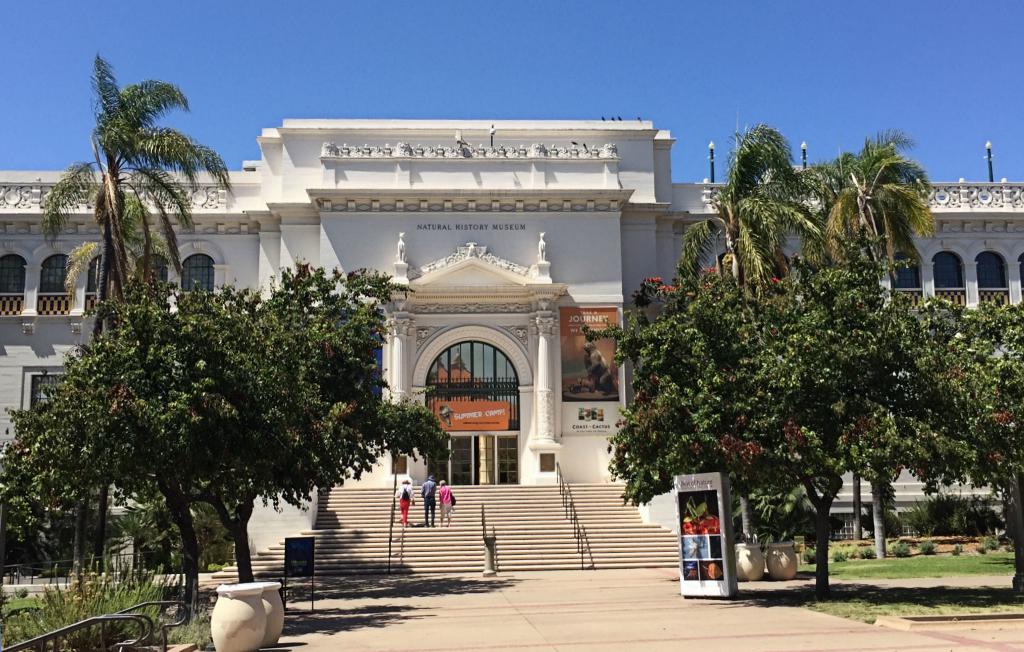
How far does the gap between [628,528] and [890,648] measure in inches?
772

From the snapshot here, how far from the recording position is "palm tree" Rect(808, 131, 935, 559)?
28.6m

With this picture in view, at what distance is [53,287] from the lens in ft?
135

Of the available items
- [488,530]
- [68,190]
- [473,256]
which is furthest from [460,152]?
[68,190]

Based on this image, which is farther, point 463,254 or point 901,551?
point 463,254

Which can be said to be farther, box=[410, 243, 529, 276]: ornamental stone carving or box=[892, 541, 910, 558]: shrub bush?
box=[410, 243, 529, 276]: ornamental stone carving

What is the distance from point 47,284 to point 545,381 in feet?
67.5

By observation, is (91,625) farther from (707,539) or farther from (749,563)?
(749,563)

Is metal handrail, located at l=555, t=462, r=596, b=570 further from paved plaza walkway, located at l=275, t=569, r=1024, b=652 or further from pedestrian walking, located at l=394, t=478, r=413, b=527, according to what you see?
pedestrian walking, located at l=394, t=478, r=413, b=527

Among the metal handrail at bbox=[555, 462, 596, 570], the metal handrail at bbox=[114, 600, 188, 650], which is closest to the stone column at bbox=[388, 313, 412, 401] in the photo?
the metal handrail at bbox=[555, 462, 596, 570]

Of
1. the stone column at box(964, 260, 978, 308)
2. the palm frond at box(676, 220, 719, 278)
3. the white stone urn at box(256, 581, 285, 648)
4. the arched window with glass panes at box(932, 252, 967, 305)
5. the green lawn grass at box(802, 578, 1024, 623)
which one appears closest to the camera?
the white stone urn at box(256, 581, 285, 648)

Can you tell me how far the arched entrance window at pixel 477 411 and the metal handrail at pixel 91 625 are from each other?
25.8m

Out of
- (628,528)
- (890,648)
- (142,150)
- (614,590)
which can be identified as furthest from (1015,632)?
(142,150)

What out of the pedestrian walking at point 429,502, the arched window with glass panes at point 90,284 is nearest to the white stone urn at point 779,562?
the pedestrian walking at point 429,502

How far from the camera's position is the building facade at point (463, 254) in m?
39.4
